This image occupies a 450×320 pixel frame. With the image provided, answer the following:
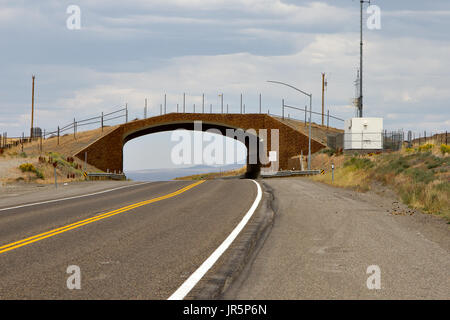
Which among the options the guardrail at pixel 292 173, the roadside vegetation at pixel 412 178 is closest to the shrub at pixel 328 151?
the guardrail at pixel 292 173

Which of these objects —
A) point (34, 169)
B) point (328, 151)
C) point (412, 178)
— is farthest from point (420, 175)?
point (328, 151)

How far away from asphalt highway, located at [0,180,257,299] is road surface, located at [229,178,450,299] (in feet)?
Answer: 3.57

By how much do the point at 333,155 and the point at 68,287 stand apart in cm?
4542

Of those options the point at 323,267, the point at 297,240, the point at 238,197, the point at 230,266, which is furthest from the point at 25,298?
the point at 238,197

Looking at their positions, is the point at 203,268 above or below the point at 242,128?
below

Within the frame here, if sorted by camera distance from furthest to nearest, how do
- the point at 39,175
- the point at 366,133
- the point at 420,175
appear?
the point at 366,133 → the point at 39,175 → the point at 420,175

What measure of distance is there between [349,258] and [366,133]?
4511cm

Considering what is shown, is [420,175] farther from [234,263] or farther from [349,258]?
[234,263]

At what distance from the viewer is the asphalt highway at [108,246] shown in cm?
609

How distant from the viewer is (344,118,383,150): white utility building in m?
50.8

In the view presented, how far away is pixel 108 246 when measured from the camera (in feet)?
28.7

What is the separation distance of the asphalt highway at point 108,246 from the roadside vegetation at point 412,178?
17.9ft

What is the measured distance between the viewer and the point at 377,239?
9.64m
